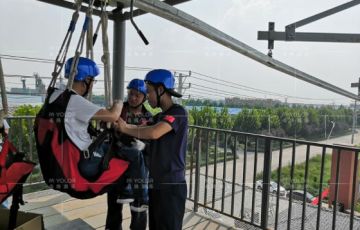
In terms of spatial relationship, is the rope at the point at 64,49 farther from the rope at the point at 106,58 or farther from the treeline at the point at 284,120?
the treeline at the point at 284,120

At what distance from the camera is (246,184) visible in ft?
8.96

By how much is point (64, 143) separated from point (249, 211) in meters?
2.06

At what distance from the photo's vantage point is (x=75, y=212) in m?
2.76

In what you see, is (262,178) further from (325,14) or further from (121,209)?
(325,14)

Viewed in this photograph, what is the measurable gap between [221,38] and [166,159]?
1.14 meters

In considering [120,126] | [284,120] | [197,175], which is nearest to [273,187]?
[284,120]

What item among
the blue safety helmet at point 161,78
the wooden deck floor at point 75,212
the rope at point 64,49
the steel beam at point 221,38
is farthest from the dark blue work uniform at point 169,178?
the wooden deck floor at point 75,212

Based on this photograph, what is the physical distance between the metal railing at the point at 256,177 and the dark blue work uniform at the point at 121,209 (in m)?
0.78

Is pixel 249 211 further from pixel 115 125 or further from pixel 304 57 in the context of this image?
pixel 115 125

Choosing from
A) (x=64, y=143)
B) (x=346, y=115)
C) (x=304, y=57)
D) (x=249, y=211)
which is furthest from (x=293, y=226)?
(x=64, y=143)

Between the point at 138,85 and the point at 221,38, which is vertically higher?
the point at 221,38

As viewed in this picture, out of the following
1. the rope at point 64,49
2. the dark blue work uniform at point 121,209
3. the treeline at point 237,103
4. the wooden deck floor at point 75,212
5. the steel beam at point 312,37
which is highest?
the steel beam at point 312,37

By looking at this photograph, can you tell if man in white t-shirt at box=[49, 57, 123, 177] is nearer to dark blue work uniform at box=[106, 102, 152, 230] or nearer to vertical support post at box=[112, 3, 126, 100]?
dark blue work uniform at box=[106, 102, 152, 230]

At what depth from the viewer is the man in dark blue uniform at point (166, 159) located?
1.63 m
